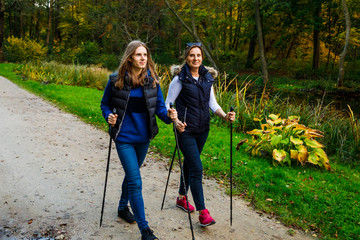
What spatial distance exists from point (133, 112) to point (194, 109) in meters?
0.72

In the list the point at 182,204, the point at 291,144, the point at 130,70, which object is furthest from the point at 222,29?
the point at 130,70

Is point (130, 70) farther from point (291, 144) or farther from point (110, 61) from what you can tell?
point (110, 61)

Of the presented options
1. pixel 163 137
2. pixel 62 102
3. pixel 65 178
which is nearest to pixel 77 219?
pixel 65 178

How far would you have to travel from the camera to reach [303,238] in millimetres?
3607

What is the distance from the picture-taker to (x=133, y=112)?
3.18 m

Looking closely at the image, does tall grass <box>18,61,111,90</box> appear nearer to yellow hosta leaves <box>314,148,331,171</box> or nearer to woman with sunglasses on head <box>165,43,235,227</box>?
yellow hosta leaves <box>314,148,331,171</box>

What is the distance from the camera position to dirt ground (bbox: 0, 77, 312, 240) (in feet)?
11.3

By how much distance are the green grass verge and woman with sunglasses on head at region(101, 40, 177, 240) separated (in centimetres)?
205

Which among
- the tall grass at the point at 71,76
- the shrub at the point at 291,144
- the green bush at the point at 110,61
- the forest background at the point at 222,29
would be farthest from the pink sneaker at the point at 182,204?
the green bush at the point at 110,61

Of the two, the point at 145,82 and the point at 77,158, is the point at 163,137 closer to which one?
the point at 77,158

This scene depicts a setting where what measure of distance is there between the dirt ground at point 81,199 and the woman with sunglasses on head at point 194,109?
0.51m

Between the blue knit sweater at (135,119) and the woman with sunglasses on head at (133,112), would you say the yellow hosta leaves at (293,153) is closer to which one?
the woman with sunglasses on head at (133,112)

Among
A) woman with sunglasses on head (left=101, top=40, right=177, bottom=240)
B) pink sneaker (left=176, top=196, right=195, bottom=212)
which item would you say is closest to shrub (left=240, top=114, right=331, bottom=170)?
pink sneaker (left=176, top=196, right=195, bottom=212)

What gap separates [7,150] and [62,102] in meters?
5.66
